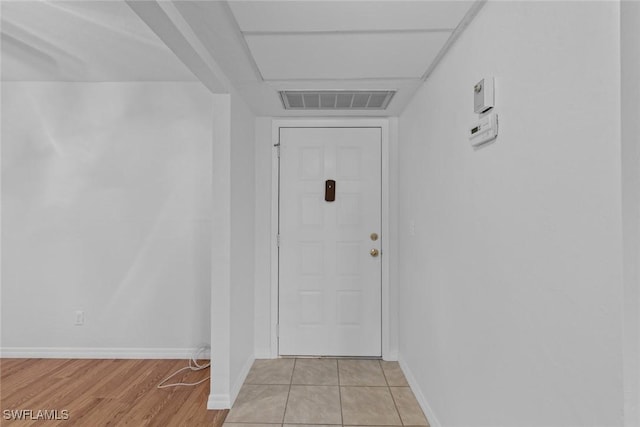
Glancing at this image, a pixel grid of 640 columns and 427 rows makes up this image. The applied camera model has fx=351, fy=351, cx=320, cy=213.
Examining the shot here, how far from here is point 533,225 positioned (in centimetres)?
107

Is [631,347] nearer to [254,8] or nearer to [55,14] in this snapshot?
[254,8]

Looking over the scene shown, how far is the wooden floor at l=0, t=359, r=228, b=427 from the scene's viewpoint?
2135 mm

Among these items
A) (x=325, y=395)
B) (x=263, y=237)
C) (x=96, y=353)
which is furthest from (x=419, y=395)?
(x=96, y=353)

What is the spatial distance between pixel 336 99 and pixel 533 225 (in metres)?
1.88

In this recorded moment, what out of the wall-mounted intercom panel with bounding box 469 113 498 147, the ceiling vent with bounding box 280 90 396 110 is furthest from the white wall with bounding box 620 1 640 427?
the ceiling vent with bounding box 280 90 396 110

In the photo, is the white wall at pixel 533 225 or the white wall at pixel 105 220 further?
the white wall at pixel 105 220

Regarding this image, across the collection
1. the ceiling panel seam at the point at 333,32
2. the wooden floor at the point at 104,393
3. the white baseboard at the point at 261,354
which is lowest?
the wooden floor at the point at 104,393

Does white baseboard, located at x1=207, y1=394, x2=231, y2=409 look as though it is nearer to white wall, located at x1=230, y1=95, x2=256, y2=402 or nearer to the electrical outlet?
white wall, located at x1=230, y1=95, x2=256, y2=402

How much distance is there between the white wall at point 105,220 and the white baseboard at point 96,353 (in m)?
0.01

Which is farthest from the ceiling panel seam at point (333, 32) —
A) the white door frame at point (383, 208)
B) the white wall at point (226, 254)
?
the white door frame at point (383, 208)

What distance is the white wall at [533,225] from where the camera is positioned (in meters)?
0.81

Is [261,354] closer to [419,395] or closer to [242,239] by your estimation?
[242,239]

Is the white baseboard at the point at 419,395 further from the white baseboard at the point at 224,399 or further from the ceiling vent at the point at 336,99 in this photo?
the ceiling vent at the point at 336,99

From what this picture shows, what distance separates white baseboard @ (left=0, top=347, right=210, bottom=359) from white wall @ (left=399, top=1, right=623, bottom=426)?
2.15 m
